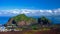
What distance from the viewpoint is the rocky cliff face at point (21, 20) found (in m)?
1.81

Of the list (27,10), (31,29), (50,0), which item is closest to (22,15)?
(27,10)

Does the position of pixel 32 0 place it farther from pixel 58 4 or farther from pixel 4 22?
pixel 4 22

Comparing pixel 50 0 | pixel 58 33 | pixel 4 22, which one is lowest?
pixel 58 33

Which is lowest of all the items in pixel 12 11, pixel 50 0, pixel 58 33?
pixel 58 33

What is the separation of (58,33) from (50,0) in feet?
1.40

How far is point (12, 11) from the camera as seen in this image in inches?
72.8

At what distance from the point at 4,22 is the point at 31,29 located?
341 mm

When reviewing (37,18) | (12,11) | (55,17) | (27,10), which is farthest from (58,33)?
(12,11)

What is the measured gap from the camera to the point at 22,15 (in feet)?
6.00

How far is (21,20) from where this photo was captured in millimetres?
1824

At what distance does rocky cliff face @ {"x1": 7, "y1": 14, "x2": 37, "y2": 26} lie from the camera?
1808 millimetres

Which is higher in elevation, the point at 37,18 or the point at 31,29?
the point at 37,18

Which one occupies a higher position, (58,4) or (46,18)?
(58,4)

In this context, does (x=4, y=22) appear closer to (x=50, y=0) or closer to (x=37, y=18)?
Answer: (x=37, y=18)
